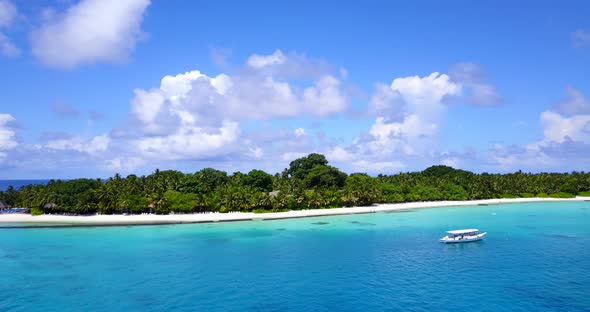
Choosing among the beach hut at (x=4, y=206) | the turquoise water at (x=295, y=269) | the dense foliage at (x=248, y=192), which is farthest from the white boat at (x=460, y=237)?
the beach hut at (x=4, y=206)

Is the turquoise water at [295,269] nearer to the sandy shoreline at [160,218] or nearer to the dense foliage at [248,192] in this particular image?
the sandy shoreline at [160,218]

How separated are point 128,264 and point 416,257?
31358mm

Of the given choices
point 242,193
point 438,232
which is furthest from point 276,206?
point 438,232

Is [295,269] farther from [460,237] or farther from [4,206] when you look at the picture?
[4,206]

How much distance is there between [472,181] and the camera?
124 metres

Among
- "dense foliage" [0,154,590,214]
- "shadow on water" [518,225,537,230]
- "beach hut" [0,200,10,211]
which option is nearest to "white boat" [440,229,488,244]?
"shadow on water" [518,225,537,230]

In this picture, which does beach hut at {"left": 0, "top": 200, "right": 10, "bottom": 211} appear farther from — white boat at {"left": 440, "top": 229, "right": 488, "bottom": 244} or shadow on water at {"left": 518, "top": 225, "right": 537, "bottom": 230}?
shadow on water at {"left": 518, "top": 225, "right": 537, "bottom": 230}

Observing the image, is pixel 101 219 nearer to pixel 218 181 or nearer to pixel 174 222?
pixel 174 222

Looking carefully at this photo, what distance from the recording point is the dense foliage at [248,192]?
83.4 meters

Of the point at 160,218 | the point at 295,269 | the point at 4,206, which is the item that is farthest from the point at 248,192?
the point at 4,206

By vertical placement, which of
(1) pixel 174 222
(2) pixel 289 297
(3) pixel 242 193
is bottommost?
(2) pixel 289 297

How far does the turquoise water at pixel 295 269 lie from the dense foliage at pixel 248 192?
14817mm

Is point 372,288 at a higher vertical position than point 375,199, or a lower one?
lower

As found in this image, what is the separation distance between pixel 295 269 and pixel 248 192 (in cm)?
4719
